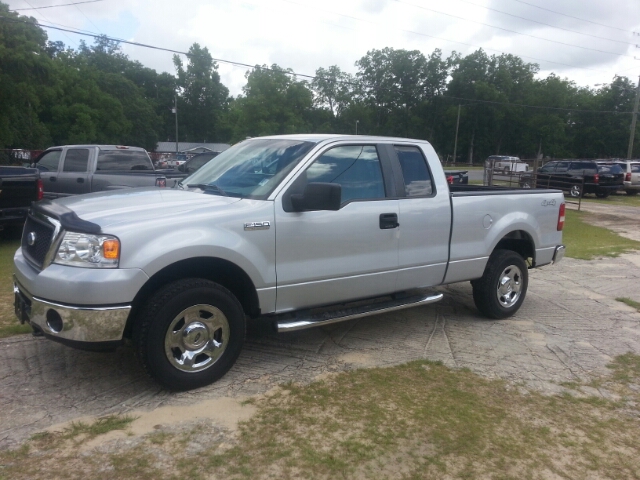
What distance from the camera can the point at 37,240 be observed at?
4.25m

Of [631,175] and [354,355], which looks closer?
[354,355]

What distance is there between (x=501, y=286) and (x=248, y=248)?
10.6 feet

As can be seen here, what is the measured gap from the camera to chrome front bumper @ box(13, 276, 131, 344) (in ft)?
12.1

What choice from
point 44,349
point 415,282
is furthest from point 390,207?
point 44,349

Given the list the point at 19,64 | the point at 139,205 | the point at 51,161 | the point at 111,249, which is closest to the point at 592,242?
the point at 139,205

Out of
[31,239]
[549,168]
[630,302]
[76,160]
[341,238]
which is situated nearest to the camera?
[31,239]

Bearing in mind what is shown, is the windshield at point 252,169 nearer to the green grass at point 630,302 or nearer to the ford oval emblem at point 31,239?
the ford oval emblem at point 31,239

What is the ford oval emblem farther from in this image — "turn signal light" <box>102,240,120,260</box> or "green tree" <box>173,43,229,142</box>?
"green tree" <box>173,43,229,142</box>

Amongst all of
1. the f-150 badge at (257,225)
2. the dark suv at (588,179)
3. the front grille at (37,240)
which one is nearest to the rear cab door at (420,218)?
the f-150 badge at (257,225)

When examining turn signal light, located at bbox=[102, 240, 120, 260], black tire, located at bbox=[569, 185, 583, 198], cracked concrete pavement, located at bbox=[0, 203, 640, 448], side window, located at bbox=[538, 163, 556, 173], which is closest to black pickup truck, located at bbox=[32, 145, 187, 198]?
cracked concrete pavement, located at bbox=[0, 203, 640, 448]

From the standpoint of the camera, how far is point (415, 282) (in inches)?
215

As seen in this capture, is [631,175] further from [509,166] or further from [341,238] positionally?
[341,238]

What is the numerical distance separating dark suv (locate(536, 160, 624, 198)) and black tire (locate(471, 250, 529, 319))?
2064cm

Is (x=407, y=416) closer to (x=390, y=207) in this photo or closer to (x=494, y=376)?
(x=494, y=376)
